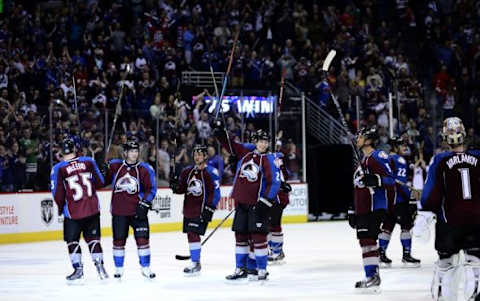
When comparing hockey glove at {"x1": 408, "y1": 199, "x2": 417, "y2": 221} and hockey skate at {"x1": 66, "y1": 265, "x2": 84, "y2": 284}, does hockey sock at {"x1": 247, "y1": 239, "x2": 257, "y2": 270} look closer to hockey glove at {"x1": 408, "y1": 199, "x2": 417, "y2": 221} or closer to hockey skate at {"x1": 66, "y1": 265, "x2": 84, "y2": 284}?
hockey skate at {"x1": 66, "y1": 265, "x2": 84, "y2": 284}

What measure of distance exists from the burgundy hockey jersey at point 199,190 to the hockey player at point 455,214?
13.4 ft

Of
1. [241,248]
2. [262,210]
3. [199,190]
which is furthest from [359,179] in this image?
[199,190]

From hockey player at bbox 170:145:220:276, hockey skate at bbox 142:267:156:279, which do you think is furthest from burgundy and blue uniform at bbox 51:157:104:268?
hockey player at bbox 170:145:220:276

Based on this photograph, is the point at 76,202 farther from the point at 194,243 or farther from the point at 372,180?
the point at 372,180

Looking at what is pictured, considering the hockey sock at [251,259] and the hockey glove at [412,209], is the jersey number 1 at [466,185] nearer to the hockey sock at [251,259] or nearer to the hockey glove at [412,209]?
the hockey sock at [251,259]

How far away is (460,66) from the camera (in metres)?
24.4

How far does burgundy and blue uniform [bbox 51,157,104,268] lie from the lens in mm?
9664

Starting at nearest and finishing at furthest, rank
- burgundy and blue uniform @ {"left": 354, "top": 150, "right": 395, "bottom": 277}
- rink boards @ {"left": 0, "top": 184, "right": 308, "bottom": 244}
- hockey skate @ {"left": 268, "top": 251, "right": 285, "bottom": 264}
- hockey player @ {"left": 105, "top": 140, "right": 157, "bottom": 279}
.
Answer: burgundy and blue uniform @ {"left": 354, "top": 150, "right": 395, "bottom": 277}, hockey player @ {"left": 105, "top": 140, "right": 157, "bottom": 279}, hockey skate @ {"left": 268, "top": 251, "right": 285, "bottom": 264}, rink boards @ {"left": 0, "top": 184, "right": 308, "bottom": 244}

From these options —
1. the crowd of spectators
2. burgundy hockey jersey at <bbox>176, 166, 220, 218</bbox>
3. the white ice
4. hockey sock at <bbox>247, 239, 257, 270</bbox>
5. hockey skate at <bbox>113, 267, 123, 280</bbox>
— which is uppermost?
the crowd of spectators

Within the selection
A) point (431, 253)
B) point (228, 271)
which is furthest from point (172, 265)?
point (431, 253)

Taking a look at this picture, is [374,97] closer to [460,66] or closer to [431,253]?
[460,66]

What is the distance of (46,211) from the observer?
52.6ft

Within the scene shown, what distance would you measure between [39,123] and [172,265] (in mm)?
5021

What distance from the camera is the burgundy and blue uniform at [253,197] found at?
970 centimetres
